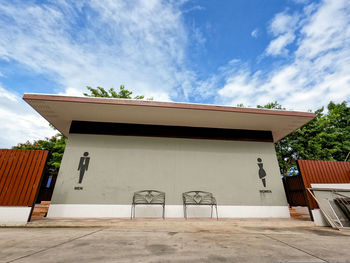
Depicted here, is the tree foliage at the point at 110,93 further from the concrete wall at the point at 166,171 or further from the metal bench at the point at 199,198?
the metal bench at the point at 199,198

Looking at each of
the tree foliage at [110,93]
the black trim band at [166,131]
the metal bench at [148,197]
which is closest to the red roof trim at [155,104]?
the black trim band at [166,131]

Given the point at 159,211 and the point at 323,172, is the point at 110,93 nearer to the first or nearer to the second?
the point at 159,211

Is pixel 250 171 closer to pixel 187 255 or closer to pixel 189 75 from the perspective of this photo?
pixel 187 255

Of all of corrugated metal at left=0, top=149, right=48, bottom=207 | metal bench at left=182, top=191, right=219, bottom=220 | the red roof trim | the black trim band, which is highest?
the red roof trim

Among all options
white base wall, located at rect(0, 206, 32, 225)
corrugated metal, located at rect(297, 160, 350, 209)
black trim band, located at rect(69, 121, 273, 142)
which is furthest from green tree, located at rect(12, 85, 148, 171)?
corrugated metal, located at rect(297, 160, 350, 209)

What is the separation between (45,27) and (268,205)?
47.2ft

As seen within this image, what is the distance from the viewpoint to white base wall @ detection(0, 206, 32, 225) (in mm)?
3881

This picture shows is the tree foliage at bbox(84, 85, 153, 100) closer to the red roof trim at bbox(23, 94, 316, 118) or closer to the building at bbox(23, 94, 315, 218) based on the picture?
the building at bbox(23, 94, 315, 218)

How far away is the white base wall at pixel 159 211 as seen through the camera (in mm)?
5156

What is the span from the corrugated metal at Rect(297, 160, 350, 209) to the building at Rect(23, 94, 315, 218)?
1.30m

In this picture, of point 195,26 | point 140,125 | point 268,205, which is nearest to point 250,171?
point 268,205

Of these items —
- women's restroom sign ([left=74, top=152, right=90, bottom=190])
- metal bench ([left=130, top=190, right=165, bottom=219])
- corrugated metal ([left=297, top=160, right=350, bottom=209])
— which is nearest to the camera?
corrugated metal ([left=297, top=160, right=350, bottom=209])

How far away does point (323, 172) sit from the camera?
5223mm

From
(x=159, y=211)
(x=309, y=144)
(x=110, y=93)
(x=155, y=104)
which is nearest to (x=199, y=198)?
(x=159, y=211)
